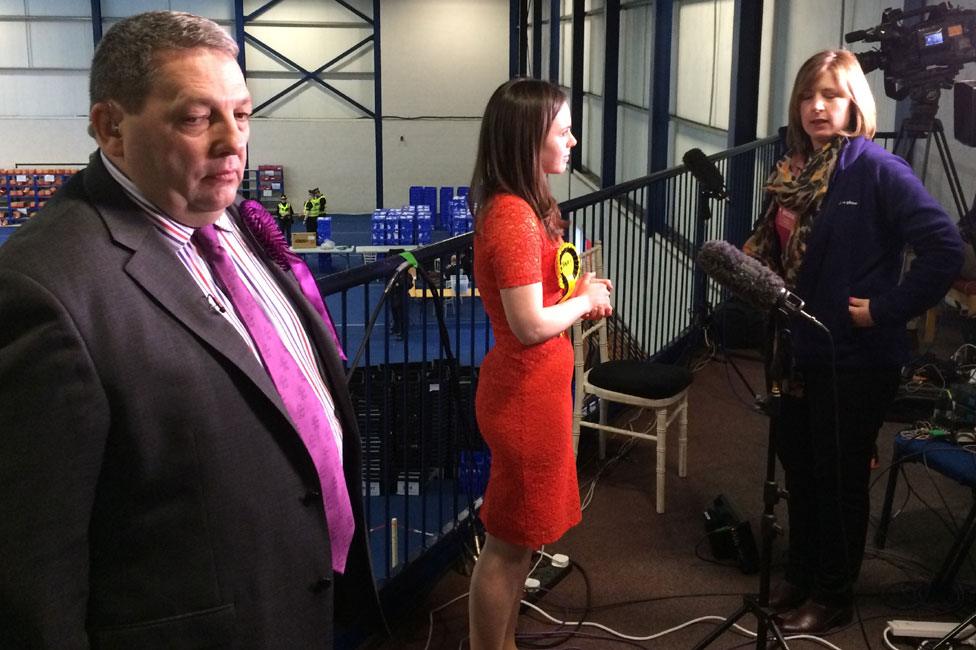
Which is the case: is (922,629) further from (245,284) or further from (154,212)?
(154,212)

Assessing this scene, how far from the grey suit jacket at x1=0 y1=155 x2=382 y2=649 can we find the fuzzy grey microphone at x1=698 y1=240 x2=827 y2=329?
1.21 meters

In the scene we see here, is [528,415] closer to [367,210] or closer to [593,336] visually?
[593,336]

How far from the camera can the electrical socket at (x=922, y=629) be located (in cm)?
267

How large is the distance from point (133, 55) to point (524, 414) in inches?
47.3

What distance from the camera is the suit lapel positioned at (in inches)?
42.3

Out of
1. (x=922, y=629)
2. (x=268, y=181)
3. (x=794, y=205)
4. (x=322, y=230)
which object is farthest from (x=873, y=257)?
(x=268, y=181)

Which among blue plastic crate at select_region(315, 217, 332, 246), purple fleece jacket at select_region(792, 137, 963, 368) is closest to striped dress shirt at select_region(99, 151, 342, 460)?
purple fleece jacket at select_region(792, 137, 963, 368)

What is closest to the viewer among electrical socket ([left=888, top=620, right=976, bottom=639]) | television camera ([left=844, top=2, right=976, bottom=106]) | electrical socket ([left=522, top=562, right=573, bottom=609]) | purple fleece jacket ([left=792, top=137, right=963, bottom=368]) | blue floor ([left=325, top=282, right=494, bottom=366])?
purple fleece jacket ([left=792, top=137, right=963, bottom=368])

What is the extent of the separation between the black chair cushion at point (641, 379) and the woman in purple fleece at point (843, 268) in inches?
35.9

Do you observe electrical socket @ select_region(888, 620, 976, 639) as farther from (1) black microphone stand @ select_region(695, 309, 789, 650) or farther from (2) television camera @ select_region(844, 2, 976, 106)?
(2) television camera @ select_region(844, 2, 976, 106)

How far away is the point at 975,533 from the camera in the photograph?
2832mm

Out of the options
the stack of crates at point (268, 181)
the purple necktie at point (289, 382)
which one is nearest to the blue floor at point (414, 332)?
the stack of crates at point (268, 181)

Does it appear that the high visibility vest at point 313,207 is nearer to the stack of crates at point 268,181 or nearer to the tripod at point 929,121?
the stack of crates at point 268,181

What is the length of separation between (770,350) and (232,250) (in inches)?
52.6
